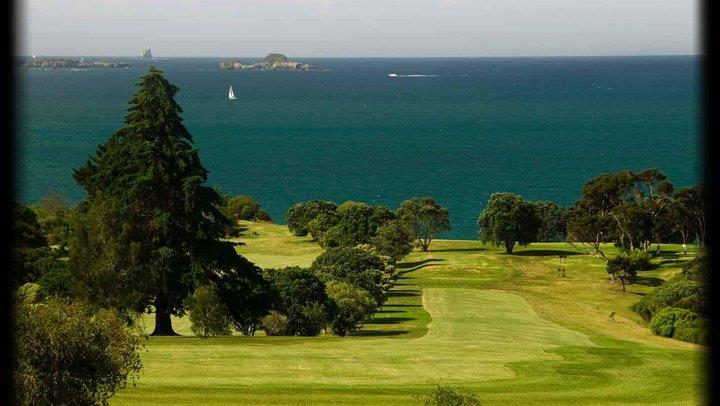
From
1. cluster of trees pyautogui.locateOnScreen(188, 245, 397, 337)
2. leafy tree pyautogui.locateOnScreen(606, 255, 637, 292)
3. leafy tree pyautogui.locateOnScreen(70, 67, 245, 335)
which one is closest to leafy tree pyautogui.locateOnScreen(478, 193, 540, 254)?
leafy tree pyautogui.locateOnScreen(606, 255, 637, 292)

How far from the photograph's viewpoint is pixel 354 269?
57719mm

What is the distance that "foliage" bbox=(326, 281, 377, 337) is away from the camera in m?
47.8

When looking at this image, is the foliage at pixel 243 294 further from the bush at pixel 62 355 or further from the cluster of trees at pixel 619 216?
the cluster of trees at pixel 619 216

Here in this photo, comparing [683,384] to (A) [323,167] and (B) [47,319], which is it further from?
(A) [323,167]

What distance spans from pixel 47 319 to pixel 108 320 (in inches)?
86.0

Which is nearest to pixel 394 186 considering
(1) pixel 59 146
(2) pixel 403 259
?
(2) pixel 403 259

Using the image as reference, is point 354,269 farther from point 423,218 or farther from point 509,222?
point 509,222

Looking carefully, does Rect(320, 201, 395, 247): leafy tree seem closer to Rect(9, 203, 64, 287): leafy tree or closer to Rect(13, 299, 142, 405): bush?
Rect(9, 203, 64, 287): leafy tree

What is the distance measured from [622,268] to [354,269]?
80.5 feet

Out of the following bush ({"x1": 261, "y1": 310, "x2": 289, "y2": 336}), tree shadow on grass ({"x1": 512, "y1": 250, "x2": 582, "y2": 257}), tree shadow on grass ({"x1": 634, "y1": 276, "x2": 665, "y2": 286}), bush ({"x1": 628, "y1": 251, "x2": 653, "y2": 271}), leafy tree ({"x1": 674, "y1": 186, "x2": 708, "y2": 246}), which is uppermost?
leafy tree ({"x1": 674, "y1": 186, "x2": 708, "y2": 246})

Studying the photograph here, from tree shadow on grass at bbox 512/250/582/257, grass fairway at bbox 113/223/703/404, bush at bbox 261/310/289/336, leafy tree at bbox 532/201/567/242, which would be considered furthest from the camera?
leafy tree at bbox 532/201/567/242

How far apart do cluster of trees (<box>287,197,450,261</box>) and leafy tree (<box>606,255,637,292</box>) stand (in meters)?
17.2

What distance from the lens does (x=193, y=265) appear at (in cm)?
4397

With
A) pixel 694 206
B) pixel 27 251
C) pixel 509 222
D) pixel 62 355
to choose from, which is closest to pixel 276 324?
pixel 27 251
